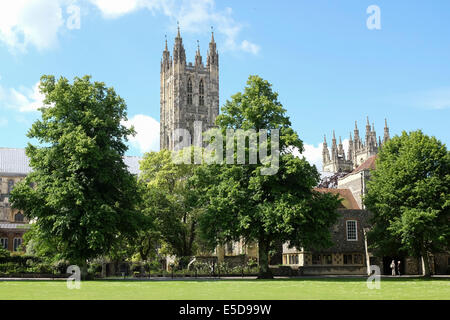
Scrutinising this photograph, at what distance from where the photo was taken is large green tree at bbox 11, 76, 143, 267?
3709 cm

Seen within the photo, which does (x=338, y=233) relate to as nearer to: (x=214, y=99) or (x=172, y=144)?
(x=172, y=144)

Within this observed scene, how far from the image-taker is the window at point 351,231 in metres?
54.3

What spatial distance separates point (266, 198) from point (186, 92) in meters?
101

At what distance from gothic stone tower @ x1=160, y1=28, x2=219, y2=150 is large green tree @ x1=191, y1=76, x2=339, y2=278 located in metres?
91.8

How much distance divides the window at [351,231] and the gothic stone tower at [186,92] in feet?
272

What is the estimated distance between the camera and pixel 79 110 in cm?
3991

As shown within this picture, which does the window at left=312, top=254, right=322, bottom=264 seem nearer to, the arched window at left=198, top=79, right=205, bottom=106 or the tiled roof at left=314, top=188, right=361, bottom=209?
the tiled roof at left=314, top=188, right=361, bottom=209

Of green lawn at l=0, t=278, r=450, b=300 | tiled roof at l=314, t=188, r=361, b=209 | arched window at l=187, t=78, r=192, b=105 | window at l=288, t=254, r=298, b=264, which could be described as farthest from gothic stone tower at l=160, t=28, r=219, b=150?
green lawn at l=0, t=278, r=450, b=300

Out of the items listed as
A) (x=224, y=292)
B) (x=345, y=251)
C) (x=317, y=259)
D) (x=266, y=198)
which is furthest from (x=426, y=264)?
(x=224, y=292)

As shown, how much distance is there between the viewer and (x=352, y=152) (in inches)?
5507

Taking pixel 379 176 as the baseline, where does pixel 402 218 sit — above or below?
below

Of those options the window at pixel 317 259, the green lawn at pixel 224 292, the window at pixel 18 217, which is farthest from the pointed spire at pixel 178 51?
the green lawn at pixel 224 292

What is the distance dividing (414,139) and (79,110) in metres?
27.8
